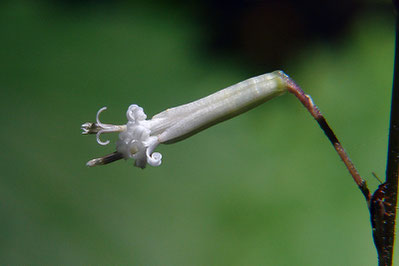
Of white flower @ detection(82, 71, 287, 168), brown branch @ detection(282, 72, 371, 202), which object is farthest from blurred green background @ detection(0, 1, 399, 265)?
brown branch @ detection(282, 72, 371, 202)

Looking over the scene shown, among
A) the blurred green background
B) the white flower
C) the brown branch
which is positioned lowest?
the brown branch

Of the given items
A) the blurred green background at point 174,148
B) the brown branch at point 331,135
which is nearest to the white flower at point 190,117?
the brown branch at point 331,135

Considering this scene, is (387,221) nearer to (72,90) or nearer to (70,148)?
(70,148)

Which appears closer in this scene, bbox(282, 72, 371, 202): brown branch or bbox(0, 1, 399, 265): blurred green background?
bbox(282, 72, 371, 202): brown branch

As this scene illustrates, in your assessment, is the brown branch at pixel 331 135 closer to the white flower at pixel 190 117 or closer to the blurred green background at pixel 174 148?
the white flower at pixel 190 117

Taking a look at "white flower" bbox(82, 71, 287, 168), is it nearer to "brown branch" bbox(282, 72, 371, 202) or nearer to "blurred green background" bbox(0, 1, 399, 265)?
"brown branch" bbox(282, 72, 371, 202)

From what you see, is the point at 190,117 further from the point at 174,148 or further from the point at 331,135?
the point at 174,148
